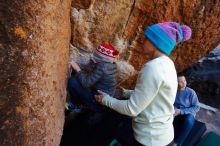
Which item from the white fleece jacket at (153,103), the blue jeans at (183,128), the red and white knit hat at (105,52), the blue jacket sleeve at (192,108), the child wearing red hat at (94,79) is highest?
the white fleece jacket at (153,103)

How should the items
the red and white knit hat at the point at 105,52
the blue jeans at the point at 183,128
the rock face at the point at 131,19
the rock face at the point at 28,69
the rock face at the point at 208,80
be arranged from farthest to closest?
1. the rock face at the point at 208,80
2. the blue jeans at the point at 183,128
3. the rock face at the point at 131,19
4. the red and white knit hat at the point at 105,52
5. the rock face at the point at 28,69

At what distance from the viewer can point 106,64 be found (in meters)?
3.87

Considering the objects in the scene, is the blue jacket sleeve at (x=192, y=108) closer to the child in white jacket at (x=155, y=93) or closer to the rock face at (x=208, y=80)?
the child in white jacket at (x=155, y=93)

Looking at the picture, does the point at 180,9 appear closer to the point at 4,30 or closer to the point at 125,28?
the point at 125,28

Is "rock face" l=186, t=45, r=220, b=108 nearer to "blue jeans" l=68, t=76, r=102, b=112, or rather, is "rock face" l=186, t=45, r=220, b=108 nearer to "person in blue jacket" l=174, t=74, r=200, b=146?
"person in blue jacket" l=174, t=74, r=200, b=146

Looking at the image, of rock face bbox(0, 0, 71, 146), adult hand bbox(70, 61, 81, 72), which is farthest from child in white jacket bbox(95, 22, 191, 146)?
adult hand bbox(70, 61, 81, 72)

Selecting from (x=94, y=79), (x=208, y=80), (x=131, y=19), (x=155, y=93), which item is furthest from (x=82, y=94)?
(x=208, y=80)

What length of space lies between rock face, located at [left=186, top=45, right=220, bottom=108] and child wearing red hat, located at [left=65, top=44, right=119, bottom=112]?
2.92m

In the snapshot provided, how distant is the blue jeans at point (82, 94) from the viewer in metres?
4.06

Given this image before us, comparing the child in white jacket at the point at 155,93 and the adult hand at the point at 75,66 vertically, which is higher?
the child in white jacket at the point at 155,93

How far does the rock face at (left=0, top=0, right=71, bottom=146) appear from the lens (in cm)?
250

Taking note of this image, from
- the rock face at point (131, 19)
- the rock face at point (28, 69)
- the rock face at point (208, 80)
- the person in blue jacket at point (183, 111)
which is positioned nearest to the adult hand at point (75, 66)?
the rock face at point (131, 19)

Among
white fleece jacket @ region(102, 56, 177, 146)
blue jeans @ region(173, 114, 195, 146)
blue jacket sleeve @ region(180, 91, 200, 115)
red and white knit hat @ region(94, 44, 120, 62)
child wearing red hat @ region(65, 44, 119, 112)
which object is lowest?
blue jeans @ region(173, 114, 195, 146)

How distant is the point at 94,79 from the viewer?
388 centimetres
